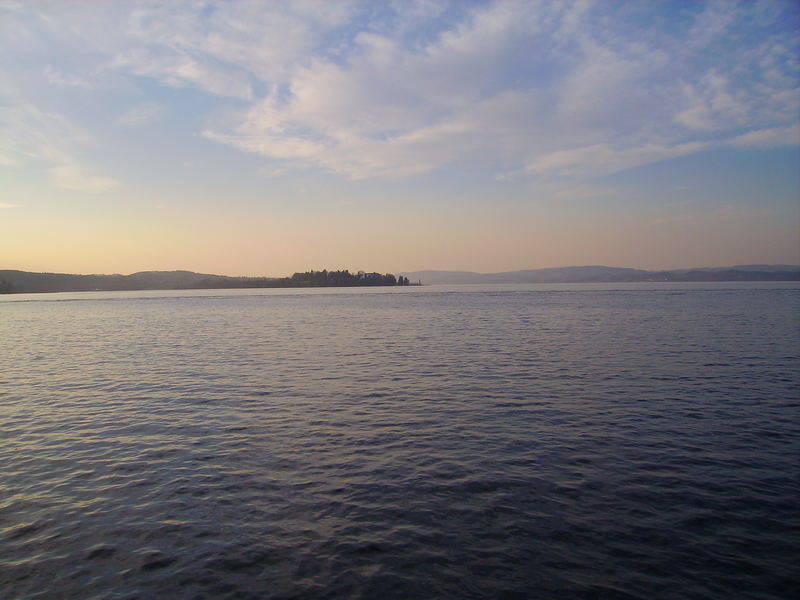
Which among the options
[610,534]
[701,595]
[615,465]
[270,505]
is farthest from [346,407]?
[701,595]

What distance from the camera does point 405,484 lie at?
1587cm

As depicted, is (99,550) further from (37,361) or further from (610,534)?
(37,361)

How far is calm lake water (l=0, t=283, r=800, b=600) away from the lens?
11.2 metres

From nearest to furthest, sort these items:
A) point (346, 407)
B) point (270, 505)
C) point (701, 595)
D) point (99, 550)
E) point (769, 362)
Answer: point (701, 595) → point (99, 550) → point (270, 505) → point (346, 407) → point (769, 362)

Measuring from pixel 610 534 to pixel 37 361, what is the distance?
50999 millimetres

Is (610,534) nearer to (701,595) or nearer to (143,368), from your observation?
(701,595)

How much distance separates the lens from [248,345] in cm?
5381

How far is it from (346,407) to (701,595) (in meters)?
18.3

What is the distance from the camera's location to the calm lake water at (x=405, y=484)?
11.2 metres

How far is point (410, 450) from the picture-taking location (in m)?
18.9

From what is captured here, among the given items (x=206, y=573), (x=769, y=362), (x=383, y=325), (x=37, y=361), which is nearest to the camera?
(x=206, y=573)

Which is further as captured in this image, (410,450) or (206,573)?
(410,450)

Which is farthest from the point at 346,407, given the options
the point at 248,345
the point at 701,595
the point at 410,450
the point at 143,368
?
the point at 248,345

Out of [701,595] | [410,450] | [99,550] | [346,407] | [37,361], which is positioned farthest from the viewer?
[37,361]
